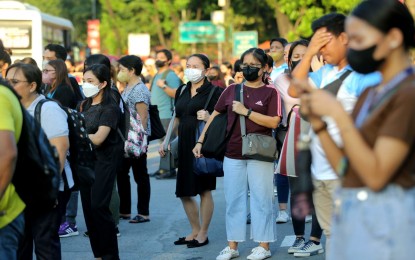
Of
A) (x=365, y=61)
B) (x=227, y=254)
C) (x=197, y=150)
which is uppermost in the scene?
(x=365, y=61)

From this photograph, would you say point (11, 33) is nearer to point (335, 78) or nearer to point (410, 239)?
point (335, 78)

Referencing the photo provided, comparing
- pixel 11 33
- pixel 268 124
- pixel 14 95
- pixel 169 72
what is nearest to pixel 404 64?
pixel 14 95

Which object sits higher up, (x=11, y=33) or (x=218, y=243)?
(x=11, y=33)

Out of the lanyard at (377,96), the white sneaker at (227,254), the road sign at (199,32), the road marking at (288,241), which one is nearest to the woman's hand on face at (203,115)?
the white sneaker at (227,254)

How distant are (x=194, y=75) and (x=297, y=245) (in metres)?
1.87

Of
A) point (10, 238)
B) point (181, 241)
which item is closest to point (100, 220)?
point (181, 241)

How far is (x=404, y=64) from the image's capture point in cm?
351

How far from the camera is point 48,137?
615 centimetres

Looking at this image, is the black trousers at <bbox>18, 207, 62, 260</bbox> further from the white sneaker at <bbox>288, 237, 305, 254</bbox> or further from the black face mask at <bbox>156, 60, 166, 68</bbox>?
the black face mask at <bbox>156, 60, 166, 68</bbox>

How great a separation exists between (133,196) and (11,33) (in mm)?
13972

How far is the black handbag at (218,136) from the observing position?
26.7ft

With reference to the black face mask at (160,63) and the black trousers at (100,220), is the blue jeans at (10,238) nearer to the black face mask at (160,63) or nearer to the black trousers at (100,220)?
the black trousers at (100,220)

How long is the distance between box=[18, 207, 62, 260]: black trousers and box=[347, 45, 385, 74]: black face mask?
115 inches

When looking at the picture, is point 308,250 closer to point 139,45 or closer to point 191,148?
point 191,148
